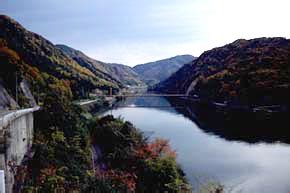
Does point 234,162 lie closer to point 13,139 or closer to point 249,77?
point 13,139

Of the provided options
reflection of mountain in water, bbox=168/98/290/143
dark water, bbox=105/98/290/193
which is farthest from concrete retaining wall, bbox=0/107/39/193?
reflection of mountain in water, bbox=168/98/290/143

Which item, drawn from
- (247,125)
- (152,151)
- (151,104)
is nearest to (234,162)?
(152,151)

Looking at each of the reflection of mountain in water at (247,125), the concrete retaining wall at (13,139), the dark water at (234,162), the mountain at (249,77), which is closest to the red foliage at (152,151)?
the dark water at (234,162)

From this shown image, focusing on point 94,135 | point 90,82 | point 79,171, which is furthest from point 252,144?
point 90,82

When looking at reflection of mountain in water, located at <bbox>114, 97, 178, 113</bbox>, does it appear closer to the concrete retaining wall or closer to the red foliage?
the red foliage

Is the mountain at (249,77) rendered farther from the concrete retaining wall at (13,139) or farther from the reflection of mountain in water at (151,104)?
the concrete retaining wall at (13,139)

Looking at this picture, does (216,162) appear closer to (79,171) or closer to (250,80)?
(79,171)
